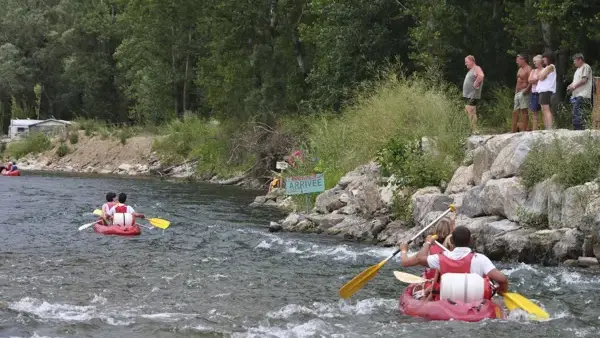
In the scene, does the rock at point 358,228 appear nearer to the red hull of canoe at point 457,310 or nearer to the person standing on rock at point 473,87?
the person standing on rock at point 473,87

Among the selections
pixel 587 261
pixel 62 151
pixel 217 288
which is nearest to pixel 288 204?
pixel 587 261

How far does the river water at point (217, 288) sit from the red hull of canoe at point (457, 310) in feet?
0.37

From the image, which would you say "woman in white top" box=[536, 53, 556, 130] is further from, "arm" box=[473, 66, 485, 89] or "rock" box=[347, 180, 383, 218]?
"rock" box=[347, 180, 383, 218]

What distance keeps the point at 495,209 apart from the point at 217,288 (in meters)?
5.55

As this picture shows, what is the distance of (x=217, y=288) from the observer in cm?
1112

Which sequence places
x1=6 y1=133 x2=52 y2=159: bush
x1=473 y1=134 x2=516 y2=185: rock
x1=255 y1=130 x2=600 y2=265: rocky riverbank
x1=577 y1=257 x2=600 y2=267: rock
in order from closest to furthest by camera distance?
x1=577 y1=257 x2=600 y2=267: rock
x1=255 y1=130 x2=600 y2=265: rocky riverbank
x1=473 y1=134 x2=516 y2=185: rock
x1=6 y1=133 x2=52 y2=159: bush

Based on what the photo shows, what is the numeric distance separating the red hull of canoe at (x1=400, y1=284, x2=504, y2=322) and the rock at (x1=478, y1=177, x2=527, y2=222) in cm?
483

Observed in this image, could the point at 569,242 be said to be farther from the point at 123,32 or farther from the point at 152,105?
the point at 123,32

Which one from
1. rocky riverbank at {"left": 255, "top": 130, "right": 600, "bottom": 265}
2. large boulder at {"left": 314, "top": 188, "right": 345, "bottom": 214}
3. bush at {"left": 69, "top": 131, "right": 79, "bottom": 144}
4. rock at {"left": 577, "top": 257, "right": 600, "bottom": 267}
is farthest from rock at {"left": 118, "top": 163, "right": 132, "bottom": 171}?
rock at {"left": 577, "top": 257, "right": 600, "bottom": 267}

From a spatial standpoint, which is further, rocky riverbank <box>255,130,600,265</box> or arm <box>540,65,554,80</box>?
arm <box>540,65,554,80</box>

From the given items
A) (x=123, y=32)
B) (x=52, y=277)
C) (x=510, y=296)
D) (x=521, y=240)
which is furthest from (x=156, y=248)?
(x=123, y=32)

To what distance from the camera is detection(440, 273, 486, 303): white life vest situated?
9.07m

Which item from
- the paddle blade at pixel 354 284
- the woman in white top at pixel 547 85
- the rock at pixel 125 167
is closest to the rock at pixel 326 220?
the woman in white top at pixel 547 85

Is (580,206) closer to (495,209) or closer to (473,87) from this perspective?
(495,209)
